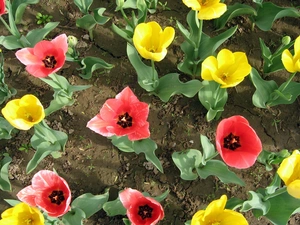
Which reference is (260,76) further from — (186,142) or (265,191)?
(265,191)

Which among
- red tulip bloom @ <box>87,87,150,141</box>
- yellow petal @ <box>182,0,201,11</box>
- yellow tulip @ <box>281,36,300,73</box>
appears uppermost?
yellow petal @ <box>182,0,201,11</box>

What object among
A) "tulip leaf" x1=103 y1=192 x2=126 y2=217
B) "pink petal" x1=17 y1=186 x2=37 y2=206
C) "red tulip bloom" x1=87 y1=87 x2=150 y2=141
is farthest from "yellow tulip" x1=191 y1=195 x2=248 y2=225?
"pink petal" x1=17 y1=186 x2=37 y2=206

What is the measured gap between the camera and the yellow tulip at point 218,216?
1.77 meters

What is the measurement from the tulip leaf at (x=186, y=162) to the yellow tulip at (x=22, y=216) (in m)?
0.86

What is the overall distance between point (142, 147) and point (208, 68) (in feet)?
2.09

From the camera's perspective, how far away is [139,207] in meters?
2.07

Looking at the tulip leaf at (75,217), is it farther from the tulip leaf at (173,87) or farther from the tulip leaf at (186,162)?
the tulip leaf at (173,87)

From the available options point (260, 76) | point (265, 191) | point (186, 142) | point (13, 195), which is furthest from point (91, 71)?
point (265, 191)

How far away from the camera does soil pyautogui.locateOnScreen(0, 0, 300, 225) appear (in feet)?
8.38

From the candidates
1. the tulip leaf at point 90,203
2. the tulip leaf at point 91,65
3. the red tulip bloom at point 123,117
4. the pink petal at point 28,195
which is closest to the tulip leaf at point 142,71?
the tulip leaf at point 91,65

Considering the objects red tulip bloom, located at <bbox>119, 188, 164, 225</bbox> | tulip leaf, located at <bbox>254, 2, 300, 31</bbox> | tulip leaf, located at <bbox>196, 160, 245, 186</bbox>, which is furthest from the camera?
tulip leaf, located at <bbox>254, 2, 300, 31</bbox>

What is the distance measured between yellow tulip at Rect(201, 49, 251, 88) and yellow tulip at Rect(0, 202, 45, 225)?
3.46ft

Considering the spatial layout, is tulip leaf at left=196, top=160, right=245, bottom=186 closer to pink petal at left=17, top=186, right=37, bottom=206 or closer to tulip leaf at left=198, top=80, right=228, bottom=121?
tulip leaf at left=198, top=80, right=228, bottom=121

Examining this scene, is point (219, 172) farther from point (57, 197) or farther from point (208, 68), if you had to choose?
point (57, 197)
